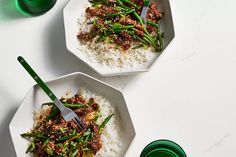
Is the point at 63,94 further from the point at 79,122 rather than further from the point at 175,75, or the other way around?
the point at 175,75

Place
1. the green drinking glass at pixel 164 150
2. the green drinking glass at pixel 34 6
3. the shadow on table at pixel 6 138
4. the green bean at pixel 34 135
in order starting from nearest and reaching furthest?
the green drinking glass at pixel 164 150 < the green bean at pixel 34 135 < the shadow on table at pixel 6 138 < the green drinking glass at pixel 34 6

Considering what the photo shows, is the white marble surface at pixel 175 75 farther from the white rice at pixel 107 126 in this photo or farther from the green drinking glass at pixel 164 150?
the green drinking glass at pixel 164 150

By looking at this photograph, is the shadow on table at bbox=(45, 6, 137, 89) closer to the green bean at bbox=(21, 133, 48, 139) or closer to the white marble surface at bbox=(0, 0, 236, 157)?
the white marble surface at bbox=(0, 0, 236, 157)

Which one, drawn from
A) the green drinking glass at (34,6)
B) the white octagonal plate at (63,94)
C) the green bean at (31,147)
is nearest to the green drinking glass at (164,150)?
the white octagonal plate at (63,94)

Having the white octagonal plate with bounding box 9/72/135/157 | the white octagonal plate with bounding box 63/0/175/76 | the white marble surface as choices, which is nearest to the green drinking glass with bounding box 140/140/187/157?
the white octagonal plate with bounding box 9/72/135/157

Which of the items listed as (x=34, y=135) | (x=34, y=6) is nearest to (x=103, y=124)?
(x=34, y=135)
